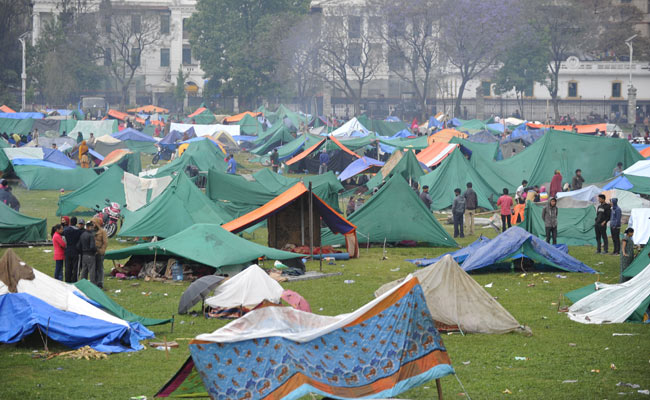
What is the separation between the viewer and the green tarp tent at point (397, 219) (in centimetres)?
2183

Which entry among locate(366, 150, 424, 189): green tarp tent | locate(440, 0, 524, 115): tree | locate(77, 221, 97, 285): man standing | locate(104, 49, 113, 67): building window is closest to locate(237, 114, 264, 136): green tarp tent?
locate(440, 0, 524, 115): tree

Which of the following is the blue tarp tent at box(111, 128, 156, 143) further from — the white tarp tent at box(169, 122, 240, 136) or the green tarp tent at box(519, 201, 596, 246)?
the green tarp tent at box(519, 201, 596, 246)

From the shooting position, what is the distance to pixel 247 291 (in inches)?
547

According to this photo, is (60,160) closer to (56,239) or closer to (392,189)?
(392,189)

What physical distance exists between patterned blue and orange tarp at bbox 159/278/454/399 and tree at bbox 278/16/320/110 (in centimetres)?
5963

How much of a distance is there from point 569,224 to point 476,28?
4213 centimetres

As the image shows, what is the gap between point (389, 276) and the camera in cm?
1795

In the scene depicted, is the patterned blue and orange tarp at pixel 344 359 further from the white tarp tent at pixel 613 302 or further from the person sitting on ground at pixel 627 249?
the person sitting on ground at pixel 627 249

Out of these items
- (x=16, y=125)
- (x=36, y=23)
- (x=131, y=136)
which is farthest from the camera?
(x=36, y=23)

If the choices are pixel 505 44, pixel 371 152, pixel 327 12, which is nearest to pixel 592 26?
pixel 505 44

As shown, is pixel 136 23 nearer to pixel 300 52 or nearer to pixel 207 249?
pixel 300 52

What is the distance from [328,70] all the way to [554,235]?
55085 millimetres

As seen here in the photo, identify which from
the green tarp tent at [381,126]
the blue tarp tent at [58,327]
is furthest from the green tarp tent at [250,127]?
the blue tarp tent at [58,327]

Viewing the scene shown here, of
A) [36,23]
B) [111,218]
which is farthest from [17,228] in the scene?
[36,23]
